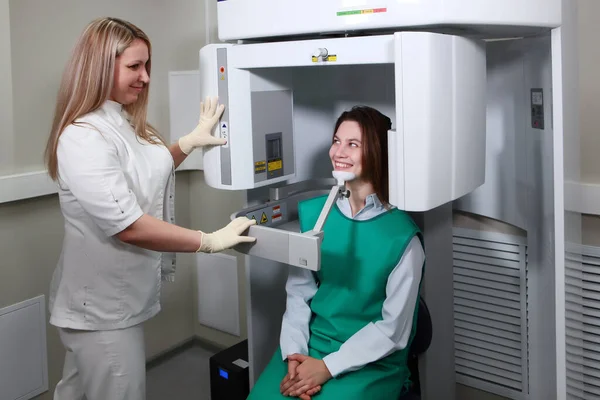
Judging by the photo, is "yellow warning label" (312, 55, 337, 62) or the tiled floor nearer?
"yellow warning label" (312, 55, 337, 62)

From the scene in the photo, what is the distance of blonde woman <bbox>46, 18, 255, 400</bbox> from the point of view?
1617mm

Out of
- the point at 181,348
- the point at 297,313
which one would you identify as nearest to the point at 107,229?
the point at 297,313

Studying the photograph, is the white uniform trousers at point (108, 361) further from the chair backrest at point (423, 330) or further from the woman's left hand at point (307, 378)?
the chair backrest at point (423, 330)

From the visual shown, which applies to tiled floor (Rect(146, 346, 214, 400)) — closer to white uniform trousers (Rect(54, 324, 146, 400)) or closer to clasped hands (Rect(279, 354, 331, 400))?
white uniform trousers (Rect(54, 324, 146, 400))

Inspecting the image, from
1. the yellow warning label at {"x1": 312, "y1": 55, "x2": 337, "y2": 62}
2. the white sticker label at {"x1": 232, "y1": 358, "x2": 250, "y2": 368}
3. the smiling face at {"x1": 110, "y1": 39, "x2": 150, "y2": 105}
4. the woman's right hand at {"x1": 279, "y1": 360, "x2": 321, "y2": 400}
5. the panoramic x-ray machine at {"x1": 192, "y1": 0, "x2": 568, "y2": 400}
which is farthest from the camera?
the white sticker label at {"x1": 232, "y1": 358, "x2": 250, "y2": 368}

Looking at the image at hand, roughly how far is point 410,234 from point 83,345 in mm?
933

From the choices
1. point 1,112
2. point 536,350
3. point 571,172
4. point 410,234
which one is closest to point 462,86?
point 571,172

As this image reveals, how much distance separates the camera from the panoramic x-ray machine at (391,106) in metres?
1.30

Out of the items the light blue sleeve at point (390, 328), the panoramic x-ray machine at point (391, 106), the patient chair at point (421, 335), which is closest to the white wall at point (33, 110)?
the panoramic x-ray machine at point (391, 106)

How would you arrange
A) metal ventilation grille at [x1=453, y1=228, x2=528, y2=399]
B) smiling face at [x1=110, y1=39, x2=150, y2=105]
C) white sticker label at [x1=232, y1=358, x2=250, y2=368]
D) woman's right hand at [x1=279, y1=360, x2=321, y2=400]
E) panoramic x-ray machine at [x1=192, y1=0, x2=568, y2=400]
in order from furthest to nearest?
white sticker label at [x1=232, y1=358, x2=250, y2=368], metal ventilation grille at [x1=453, y1=228, x2=528, y2=399], smiling face at [x1=110, y1=39, x2=150, y2=105], woman's right hand at [x1=279, y1=360, x2=321, y2=400], panoramic x-ray machine at [x1=192, y1=0, x2=568, y2=400]

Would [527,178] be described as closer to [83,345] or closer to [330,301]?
[330,301]

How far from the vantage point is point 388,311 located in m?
1.66

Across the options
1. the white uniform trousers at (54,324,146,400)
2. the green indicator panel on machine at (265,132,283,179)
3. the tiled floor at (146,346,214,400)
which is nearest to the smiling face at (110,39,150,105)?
the green indicator panel on machine at (265,132,283,179)

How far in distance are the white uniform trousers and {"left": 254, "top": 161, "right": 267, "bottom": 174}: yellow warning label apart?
567 mm
